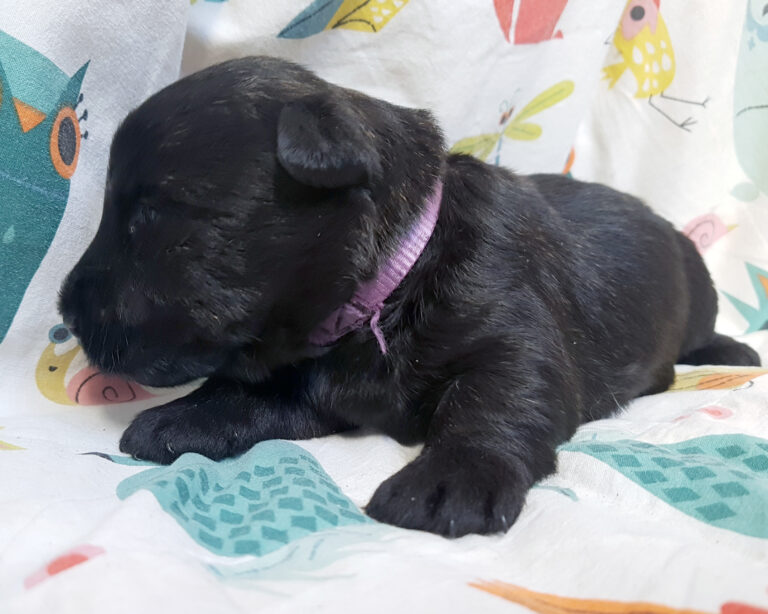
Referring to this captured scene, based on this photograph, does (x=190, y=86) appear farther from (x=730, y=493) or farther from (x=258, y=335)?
(x=730, y=493)

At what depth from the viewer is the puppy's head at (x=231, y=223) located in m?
1.37

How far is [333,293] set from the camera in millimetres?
1471

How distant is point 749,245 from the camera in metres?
2.92

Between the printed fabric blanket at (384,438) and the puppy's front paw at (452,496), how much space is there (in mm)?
32

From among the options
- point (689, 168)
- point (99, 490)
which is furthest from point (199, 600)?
point (689, 168)

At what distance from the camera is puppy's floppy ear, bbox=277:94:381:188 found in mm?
1306

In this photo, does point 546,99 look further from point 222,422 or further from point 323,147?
point 222,422

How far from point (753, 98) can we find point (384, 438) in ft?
6.91

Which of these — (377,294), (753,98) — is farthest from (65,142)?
(753,98)

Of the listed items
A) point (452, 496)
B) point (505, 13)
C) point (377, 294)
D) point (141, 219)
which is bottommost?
point (452, 496)

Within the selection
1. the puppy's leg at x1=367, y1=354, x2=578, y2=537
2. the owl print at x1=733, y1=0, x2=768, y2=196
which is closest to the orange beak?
the puppy's leg at x1=367, y1=354, x2=578, y2=537

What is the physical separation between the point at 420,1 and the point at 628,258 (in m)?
0.98

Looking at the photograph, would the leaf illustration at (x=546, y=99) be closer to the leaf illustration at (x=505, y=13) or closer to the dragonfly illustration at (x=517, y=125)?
the dragonfly illustration at (x=517, y=125)

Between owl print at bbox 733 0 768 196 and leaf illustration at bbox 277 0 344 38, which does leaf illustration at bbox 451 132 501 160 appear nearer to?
leaf illustration at bbox 277 0 344 38
